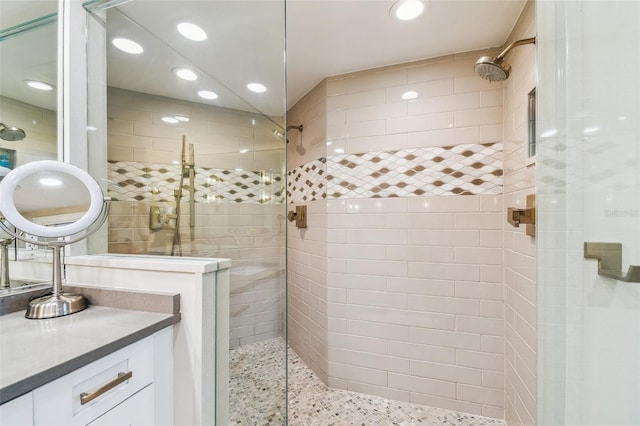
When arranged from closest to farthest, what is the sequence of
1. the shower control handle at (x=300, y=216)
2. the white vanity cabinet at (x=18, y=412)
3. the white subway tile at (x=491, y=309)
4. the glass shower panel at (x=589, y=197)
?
the white vanity cabinet at (x=18, y=412) < the glass shower panel at (x=589, y=197) < the white subway tile at (x=491, y=309) < the shower control handle at (x=300, y=216)

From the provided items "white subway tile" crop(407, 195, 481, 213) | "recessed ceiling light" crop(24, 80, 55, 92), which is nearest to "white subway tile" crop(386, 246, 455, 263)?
"white subway tile" crop(407, 195, 481, 213)

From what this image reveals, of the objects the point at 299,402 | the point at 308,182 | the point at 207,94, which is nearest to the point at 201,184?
the point at 207,94

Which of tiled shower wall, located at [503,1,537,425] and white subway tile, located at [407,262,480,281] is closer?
tiled shower wall, located at [503,1,537,425]

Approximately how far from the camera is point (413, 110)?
5.58 feet

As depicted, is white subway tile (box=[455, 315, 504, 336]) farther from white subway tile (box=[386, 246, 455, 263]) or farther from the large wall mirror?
the large wall mirror

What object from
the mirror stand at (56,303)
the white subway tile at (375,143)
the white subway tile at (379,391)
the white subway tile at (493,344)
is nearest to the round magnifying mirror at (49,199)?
the mirror stand at (56,303)

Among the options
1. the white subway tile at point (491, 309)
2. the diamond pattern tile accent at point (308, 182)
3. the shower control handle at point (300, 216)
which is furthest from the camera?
the shower control handle at point (300, 216)

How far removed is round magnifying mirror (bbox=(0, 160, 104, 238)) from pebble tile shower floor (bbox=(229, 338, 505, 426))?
698 millimetres

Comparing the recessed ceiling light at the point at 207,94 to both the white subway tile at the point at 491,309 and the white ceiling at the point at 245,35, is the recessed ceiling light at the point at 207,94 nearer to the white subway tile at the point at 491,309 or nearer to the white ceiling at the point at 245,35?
the white ceiling at the point at 245,35

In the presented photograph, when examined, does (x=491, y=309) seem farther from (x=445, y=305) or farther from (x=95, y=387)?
(x=95, y=387)

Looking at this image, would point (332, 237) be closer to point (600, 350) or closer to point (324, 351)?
point (324, 351)

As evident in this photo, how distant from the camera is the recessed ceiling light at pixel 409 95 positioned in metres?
1.69

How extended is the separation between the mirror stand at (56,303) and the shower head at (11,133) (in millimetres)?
472

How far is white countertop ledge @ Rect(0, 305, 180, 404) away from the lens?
1.77ft
